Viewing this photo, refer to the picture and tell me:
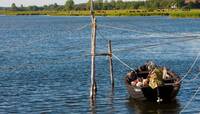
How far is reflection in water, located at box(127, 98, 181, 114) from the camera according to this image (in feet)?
120

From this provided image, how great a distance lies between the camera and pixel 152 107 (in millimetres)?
37656

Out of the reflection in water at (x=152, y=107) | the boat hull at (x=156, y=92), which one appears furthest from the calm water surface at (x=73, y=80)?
the boat hull at (x=156, y=92)

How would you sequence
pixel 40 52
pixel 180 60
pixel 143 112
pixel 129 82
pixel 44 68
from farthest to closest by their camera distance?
pixel 40 52, pixel 180 60, pixel 44 68, pixel 129 82, pixel 143 112

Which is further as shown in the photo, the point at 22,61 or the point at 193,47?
the point at 193,47

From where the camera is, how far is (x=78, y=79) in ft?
164

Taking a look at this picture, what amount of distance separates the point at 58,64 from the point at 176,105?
2472 centimetres

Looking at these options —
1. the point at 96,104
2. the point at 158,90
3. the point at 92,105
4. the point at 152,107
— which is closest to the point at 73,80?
the point at 96,104

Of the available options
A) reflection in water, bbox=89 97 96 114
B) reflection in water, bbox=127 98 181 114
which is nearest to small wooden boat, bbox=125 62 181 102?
reflection in water, bbox=127 98 181 114

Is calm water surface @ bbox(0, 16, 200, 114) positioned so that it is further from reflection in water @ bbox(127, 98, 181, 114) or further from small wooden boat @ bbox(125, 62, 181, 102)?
small wooden boat @ bbox(125, 62, 181, 102)

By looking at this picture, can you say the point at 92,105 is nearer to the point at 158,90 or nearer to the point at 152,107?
the point at 152,107

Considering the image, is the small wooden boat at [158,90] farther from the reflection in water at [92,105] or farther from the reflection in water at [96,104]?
the reflection in water at [92,105]

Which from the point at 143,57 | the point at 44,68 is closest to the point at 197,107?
the point at 44,68

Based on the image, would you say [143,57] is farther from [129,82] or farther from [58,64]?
[129,82]

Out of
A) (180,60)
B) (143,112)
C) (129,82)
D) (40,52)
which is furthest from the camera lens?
(40,52)
